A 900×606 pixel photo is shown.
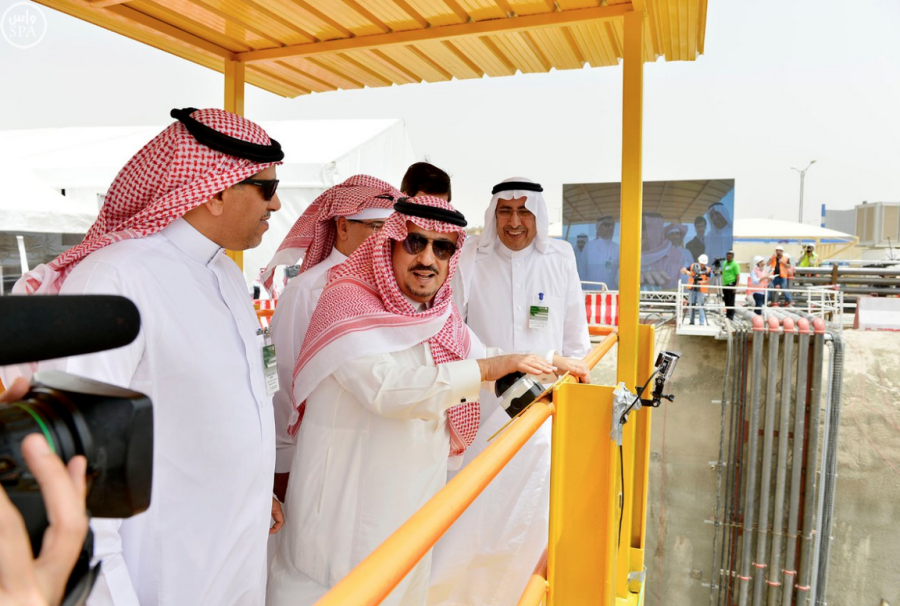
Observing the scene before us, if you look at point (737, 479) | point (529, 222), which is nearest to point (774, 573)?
point (737, 479)

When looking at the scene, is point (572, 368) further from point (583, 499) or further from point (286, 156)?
point (286, 156)

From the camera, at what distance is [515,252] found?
11.9 feet

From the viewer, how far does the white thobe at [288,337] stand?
7.90 feet

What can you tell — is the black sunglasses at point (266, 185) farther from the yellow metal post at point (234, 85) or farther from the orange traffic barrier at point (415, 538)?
the yellow metal post at point (234, 85)

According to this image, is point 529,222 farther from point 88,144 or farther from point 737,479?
point 88,144

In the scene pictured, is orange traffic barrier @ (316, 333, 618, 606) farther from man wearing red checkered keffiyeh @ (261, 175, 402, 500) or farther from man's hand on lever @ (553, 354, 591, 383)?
man wearing red checkered keffiyeh @ (261, 175, 402, 500)

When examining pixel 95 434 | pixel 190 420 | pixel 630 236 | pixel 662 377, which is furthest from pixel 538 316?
pixel 95 434

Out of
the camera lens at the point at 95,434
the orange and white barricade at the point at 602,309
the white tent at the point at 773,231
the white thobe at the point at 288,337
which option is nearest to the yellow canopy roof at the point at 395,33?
the white thobe at the point at 288,337

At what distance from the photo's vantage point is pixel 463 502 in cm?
109

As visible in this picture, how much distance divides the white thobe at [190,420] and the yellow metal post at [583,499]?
940 mm

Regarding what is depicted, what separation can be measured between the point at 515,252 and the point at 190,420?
2.43 m

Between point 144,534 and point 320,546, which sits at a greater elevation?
point 144,534

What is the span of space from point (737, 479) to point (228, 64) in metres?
10.3

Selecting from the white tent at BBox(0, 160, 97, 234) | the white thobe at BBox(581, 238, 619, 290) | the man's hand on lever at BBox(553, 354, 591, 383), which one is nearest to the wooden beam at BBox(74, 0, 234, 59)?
the man's hand on lever at BBox(553, 354, 591, 383)
